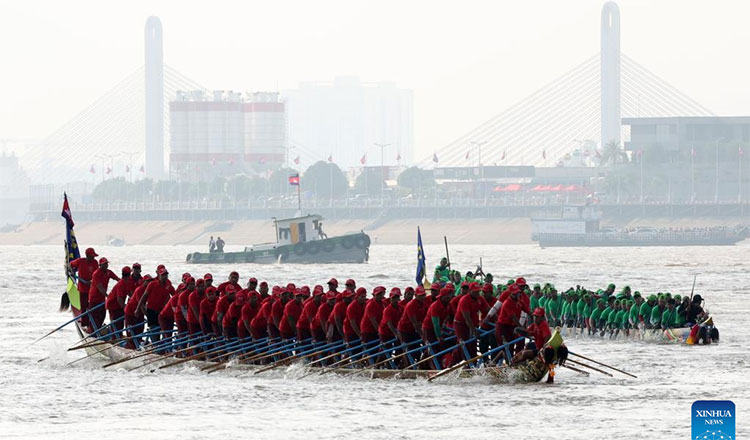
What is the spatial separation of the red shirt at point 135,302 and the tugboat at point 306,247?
6813 cm

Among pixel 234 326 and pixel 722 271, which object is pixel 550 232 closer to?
pixel 722 271

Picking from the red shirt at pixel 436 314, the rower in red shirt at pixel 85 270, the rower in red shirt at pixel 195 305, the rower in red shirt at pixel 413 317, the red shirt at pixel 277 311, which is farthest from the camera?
the rower in red shirt at pixel 85 270

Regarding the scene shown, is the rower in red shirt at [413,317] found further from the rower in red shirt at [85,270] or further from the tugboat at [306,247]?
the tugboat at [306,247]

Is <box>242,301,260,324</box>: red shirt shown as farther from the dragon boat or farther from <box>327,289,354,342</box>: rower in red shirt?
<box>327,289,354,342</box>: rower in red shirt

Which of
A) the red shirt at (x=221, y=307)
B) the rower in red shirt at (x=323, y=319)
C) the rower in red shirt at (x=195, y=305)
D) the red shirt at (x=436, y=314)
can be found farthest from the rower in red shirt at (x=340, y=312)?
the rower in red shirt at (x=195, y=305)

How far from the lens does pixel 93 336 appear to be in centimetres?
3588

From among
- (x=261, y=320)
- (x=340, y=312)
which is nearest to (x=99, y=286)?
(x=261, y=320)

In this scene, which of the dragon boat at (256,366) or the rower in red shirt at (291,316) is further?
the rower in red shirt at (291,316)

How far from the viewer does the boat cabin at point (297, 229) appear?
104438mm

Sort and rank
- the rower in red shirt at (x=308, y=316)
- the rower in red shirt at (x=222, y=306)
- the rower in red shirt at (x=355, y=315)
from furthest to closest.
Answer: the rower in red shirt at (x=222, y=306), the rower in red shirt at (x=308, y=316), the rower in red shirt at (x=355, y=315)

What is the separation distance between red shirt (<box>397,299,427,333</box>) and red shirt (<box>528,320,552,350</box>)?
2157 millimetres

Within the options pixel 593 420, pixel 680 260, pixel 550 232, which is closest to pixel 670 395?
pixel 593 420

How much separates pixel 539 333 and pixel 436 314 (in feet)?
6.36

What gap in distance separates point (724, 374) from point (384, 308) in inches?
316
